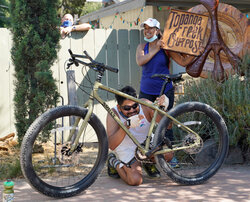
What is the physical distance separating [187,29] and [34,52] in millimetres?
2208

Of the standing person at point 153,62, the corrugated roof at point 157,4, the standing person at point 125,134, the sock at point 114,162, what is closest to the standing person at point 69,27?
the corrugated roof at point 157,4

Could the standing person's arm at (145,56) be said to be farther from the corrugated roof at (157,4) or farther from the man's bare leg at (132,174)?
→ the corrugated roof at (157,4)

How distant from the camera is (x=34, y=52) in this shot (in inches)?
224

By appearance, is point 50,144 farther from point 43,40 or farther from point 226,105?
point 226,105

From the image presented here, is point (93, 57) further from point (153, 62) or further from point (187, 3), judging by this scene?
point (187, 3)

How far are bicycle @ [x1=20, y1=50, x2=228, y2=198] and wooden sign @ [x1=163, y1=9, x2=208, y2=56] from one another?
119cm

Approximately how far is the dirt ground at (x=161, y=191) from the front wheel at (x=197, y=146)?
0.41 ft

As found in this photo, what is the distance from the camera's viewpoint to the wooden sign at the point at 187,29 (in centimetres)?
584

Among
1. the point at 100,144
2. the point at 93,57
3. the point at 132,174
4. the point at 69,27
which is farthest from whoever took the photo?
the point at 93,57

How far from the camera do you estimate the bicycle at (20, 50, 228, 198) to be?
387 cm

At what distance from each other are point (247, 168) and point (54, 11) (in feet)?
11.0

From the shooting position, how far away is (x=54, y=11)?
575cm

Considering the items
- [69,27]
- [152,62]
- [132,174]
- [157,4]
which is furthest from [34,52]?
[157,4]

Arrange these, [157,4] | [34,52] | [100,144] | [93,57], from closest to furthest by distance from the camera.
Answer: [100,144]
[34,52]
[93,57]
[157,4]
